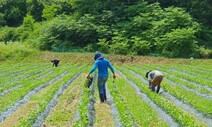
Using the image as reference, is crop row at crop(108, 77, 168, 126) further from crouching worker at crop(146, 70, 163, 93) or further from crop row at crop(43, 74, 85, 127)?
crop row at crop(43, 74, 85, 127)

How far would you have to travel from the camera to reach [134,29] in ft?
149

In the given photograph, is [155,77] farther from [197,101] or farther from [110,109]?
[110,109]

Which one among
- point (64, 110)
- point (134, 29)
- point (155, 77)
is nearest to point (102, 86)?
point (64, 110)

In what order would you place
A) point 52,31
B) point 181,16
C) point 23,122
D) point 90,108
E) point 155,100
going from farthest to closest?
point 52,31
point 181,16
point 155,100
point 90,108
point 23,122

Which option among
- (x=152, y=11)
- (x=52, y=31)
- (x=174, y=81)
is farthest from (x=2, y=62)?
(x=174, y=81)

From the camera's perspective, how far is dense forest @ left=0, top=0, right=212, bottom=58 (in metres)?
40.5

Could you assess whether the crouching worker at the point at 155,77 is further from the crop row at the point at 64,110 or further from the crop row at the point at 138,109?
the crop row at the point at 64,110

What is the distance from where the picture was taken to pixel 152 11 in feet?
155

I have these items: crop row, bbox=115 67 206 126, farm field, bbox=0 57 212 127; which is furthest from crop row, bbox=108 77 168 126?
crop row, bbox=115 67 206 126

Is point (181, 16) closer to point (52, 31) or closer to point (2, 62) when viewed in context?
point (52, 31)

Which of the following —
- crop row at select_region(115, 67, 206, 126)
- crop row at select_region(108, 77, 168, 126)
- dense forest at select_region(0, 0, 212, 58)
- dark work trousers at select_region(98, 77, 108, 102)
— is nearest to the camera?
crop row at select_region(115, 67, 206, 126)

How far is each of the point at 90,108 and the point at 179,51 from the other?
28.4 meters

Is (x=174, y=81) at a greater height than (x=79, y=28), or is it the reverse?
A: (x=79, y=28)

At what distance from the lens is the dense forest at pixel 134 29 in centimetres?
4047
